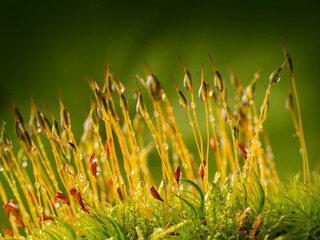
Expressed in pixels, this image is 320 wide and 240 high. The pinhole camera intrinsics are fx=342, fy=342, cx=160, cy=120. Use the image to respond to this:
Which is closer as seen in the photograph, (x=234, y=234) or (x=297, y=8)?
(x=234, y=234)

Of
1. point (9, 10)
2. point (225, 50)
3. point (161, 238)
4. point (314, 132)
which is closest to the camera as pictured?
point (161, 238)

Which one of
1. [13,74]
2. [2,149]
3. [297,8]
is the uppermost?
[13,74]

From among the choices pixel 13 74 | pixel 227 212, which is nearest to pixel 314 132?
pixel 227 212

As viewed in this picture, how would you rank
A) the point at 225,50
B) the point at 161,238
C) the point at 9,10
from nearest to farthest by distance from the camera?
1. the point at 161,238
2. the point at 225,50
3. the point at 9,10

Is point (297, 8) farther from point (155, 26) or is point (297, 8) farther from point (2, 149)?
point (2, 149)

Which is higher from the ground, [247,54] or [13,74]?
[13,74]

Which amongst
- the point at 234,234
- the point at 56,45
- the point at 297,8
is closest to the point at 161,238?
the point at 234,234
